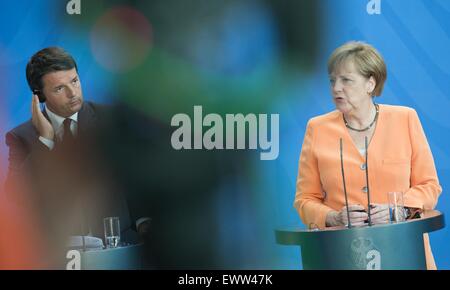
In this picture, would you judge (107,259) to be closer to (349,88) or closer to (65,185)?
(65,185)

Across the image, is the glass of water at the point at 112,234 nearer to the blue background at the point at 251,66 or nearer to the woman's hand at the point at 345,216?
the blue background at the point at 251,66

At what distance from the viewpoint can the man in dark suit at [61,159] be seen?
4.86 metres

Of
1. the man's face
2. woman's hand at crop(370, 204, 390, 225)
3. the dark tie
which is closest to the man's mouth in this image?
the man's face

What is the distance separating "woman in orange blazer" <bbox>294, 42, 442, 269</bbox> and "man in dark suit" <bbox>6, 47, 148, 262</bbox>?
1.07 meters

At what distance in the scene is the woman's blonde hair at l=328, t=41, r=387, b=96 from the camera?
4.84 metres

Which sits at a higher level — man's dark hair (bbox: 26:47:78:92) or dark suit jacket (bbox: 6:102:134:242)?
man's dark hair (bbox: 26:47:78:92)

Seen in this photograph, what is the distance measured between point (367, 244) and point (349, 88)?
92cm

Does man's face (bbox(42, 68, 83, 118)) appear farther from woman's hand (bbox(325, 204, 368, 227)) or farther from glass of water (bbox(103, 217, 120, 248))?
woman's hand (bbox(325, 204, 368, 227))

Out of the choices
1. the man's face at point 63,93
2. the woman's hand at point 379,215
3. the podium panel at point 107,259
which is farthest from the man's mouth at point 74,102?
the woman's hand at point 379,215

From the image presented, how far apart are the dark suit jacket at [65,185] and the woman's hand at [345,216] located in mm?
1189

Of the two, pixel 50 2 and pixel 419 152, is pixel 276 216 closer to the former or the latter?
pixel 419 152

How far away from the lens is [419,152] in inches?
188

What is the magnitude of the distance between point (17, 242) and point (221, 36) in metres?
1.74
